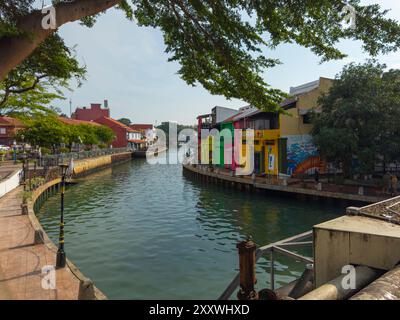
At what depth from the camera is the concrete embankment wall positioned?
23.2 ft

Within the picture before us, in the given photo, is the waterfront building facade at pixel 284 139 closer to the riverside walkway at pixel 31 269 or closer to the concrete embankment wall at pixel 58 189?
the concrete embankment wall at pixel 58 189

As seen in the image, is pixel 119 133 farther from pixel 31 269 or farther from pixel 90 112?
pixel 31 269

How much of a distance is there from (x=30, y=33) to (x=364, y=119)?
24.7 metres

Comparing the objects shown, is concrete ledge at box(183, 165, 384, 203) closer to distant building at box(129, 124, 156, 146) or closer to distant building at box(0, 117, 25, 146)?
distant building at box(0, 117, 25, 146)

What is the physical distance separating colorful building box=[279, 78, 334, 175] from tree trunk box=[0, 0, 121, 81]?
1123 inches

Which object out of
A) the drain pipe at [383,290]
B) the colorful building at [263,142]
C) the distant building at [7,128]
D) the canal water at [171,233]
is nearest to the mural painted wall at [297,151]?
the colorful building at [263,142]

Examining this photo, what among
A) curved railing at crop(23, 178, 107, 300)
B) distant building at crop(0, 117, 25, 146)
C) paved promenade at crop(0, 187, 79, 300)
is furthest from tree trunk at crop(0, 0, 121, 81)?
distant building at crop(0, 117, 25, 146)

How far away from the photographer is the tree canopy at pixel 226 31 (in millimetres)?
5695

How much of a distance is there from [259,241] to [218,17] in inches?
487

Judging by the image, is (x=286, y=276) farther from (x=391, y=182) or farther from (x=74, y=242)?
(x=391, y=182)

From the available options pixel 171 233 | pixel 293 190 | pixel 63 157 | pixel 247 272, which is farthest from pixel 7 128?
pixel 247 272

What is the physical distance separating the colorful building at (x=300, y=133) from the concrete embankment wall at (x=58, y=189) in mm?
23790

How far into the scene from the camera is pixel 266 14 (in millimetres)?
7219
